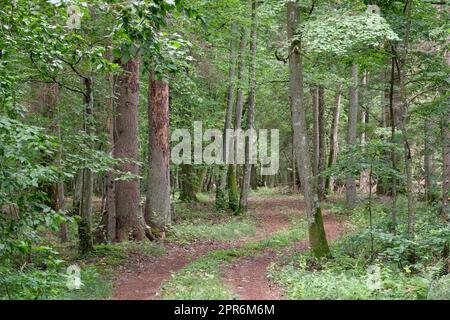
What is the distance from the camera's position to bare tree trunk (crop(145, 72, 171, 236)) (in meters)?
14.5

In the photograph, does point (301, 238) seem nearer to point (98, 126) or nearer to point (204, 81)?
point (98, 126)

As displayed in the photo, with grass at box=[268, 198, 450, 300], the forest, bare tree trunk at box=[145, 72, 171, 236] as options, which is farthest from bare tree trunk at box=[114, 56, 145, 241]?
grass at box=[268, 198, 450, 300]

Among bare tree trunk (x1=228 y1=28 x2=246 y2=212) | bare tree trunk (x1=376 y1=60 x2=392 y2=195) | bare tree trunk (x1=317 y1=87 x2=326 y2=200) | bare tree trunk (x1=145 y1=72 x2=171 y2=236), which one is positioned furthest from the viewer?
bare tree trunk (x1=317 y1=87 x2=326 y2=200)

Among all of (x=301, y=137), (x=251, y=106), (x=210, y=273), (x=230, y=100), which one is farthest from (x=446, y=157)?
(x=230, y=100)

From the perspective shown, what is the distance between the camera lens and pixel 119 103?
504 inches

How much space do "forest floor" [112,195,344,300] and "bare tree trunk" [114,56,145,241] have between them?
1.27 metres

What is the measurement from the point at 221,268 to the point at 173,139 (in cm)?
1121

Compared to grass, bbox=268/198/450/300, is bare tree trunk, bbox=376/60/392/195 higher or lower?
higher

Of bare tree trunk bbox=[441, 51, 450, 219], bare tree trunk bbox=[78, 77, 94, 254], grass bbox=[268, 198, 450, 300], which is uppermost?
bare tree trunk bbox=[441, 51, 450, 219]

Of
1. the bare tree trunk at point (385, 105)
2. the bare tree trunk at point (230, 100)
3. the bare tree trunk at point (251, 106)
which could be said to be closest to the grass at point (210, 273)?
the bare tree trunk at point (385, 105)

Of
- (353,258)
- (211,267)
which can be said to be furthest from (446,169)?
(211,267)

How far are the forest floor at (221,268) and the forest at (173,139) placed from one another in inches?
2.8

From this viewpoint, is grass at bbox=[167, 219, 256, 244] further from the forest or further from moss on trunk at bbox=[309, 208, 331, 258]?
moss on trunk at bbox=[309, 208, 331, 258]
